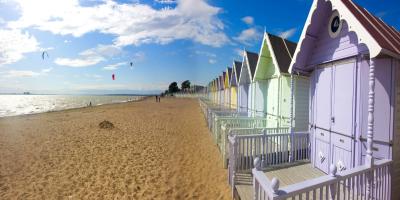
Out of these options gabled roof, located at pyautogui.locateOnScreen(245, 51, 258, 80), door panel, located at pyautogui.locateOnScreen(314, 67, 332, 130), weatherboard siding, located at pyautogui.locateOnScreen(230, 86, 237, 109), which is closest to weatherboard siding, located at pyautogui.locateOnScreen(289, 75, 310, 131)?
door panel, located at pyautogui.locateOnScreen(314, 67, 332, 130)

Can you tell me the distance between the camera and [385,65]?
380cm

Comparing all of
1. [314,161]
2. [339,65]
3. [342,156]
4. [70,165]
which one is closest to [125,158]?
[70,165]

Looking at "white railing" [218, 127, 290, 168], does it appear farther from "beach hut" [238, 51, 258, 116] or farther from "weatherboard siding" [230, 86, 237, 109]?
"weatherboard siding" [230, 86, 237, 109]

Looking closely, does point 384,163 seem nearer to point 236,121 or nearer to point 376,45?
point 376,45

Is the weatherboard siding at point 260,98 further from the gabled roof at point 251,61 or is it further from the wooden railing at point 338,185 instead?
the wooden railing at point 338,185

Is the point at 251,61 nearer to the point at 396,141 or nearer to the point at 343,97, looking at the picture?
the point at 343,97

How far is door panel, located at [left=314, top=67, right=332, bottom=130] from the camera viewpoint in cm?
518

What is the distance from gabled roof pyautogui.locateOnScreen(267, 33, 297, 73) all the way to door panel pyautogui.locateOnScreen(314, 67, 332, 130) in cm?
284

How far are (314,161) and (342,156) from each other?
121 centimetres

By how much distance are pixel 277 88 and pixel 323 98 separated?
4.04m

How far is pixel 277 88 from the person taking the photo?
9.38 m

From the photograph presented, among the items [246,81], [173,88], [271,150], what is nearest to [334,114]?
[271,150]

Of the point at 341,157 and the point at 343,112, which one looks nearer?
the point at 343,112

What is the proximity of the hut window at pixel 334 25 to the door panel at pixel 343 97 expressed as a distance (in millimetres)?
745
